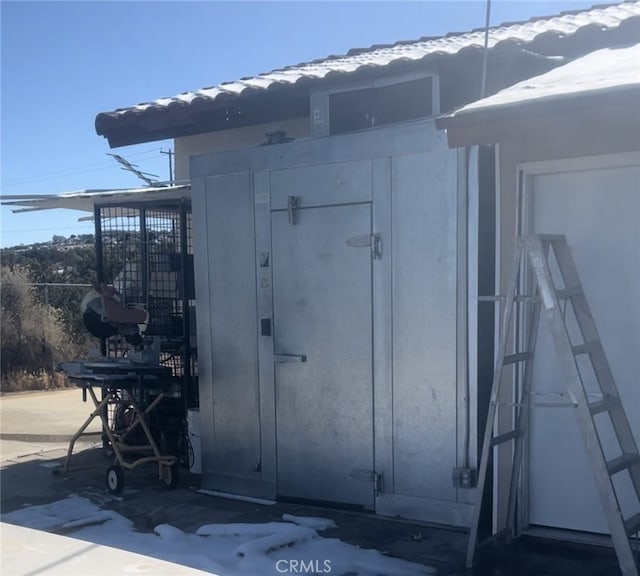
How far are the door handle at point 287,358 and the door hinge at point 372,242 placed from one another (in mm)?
954

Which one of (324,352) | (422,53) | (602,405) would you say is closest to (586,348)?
(602,405)

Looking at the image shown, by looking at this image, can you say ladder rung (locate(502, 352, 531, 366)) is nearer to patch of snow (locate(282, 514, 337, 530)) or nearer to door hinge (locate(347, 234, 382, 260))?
door hinge (locate(347, 234, 382, 260))

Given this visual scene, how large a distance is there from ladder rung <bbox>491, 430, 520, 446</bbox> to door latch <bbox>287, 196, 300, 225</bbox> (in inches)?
86.2

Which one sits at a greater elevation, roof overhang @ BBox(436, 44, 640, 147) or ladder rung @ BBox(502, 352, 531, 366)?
roof overhang @ BBox(436, 44, 640, 147)

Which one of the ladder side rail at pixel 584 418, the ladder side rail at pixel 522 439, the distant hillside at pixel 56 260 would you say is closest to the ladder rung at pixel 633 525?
the ladder side rail at pixel 584 418

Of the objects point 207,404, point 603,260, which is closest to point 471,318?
point 603,260

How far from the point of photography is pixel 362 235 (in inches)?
194

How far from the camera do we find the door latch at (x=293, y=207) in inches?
205

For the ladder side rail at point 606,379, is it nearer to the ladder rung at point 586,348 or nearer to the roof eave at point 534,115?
the ladder rung at point 586,348

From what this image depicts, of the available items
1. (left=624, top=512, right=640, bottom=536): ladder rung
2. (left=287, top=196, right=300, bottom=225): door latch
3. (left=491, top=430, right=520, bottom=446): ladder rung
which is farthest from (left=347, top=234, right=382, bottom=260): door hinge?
(left=624, top=512, right=640, bottom=536): ladder rung

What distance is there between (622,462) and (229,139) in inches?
193

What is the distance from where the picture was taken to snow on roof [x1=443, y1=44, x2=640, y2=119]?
127 inches

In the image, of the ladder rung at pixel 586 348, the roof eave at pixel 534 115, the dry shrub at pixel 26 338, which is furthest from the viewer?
the dry shrub at pixel 26 338

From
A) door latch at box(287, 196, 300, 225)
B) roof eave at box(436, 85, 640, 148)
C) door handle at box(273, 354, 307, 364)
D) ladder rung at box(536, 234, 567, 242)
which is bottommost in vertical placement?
door handle at box(273, 354, 307, 364)
